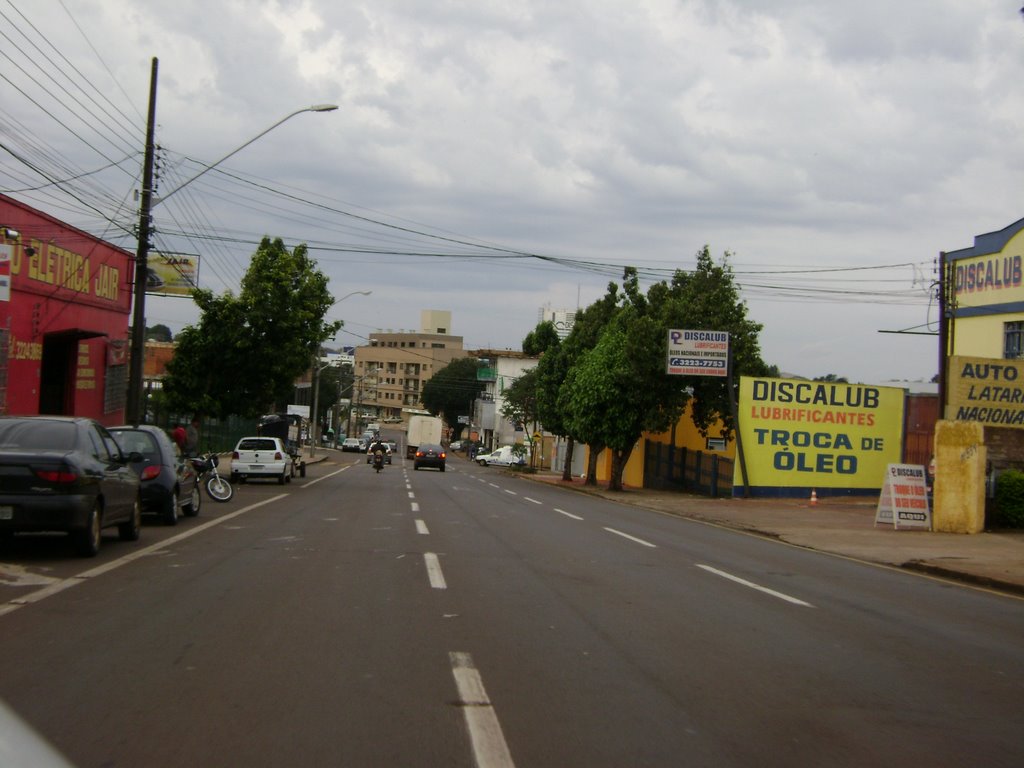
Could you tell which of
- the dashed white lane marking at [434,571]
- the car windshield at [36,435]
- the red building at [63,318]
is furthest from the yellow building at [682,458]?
the car windshield at [36,435]

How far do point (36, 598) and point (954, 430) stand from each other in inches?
740

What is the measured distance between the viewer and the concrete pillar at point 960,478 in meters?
22.2

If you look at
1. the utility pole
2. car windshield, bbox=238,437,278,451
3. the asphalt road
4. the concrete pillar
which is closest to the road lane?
the asphalt road

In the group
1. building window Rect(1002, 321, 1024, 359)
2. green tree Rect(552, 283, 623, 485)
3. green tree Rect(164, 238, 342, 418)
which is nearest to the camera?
building window Rect(1002, 321, 1024, 359)

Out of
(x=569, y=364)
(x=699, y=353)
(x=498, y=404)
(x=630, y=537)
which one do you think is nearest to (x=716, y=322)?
(x=699, y=353)

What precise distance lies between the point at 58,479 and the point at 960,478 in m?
17.9

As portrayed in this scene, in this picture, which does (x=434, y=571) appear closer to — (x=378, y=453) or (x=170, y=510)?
(x=170, y=510)

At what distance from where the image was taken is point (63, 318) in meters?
28.6

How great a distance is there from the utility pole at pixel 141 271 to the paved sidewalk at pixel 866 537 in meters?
14.1

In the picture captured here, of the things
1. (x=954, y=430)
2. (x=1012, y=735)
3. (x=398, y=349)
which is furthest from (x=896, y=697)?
(x=398, y=349)

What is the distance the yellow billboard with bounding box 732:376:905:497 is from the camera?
120 ft

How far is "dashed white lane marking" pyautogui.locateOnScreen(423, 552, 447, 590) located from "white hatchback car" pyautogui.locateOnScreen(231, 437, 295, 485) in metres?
20.4

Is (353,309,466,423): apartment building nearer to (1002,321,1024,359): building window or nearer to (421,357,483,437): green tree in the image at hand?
(421,357,483,437): green tree

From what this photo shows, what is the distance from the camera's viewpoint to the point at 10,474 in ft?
37.4
